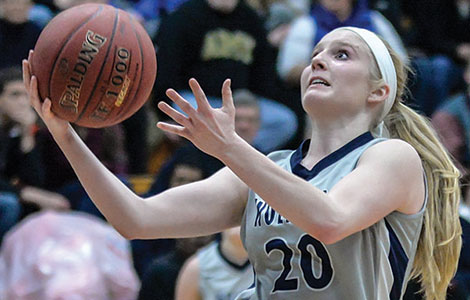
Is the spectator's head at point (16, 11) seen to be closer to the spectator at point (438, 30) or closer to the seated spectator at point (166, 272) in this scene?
the seated spectator at point (166, 272)

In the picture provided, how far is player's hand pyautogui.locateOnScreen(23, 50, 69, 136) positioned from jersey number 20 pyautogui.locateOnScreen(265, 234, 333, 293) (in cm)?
75

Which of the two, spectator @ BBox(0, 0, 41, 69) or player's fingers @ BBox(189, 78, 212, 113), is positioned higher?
player's fingers @ BBox(189, 78, 212, 113)

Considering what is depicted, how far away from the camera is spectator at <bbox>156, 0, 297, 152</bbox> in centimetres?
624

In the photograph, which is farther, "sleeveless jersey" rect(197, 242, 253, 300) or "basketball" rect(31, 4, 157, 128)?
"sleeveless jersey" rect(197, 242, 253, 300)

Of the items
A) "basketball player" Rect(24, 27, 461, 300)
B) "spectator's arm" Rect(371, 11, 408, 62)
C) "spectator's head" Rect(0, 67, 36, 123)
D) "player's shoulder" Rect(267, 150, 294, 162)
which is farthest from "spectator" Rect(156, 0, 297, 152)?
"basketball player" Rect(24, 27, 461, 300)

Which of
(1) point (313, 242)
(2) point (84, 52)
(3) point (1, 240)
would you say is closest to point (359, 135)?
(1) point (313, 242)

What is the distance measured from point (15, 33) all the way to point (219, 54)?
1488mm

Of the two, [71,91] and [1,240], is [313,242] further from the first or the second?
[1,240]

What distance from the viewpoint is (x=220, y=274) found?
4.81 m

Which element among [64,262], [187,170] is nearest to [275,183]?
[64,262]

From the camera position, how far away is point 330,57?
2977 millimetres

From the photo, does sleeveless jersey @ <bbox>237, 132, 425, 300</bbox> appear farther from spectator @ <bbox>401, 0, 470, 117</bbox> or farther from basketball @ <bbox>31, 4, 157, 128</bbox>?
spectator @ <bbox>401, 0, 470, 117</bbox>

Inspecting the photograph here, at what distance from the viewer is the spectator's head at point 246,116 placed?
6.00 meters

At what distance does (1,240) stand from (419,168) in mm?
3436
